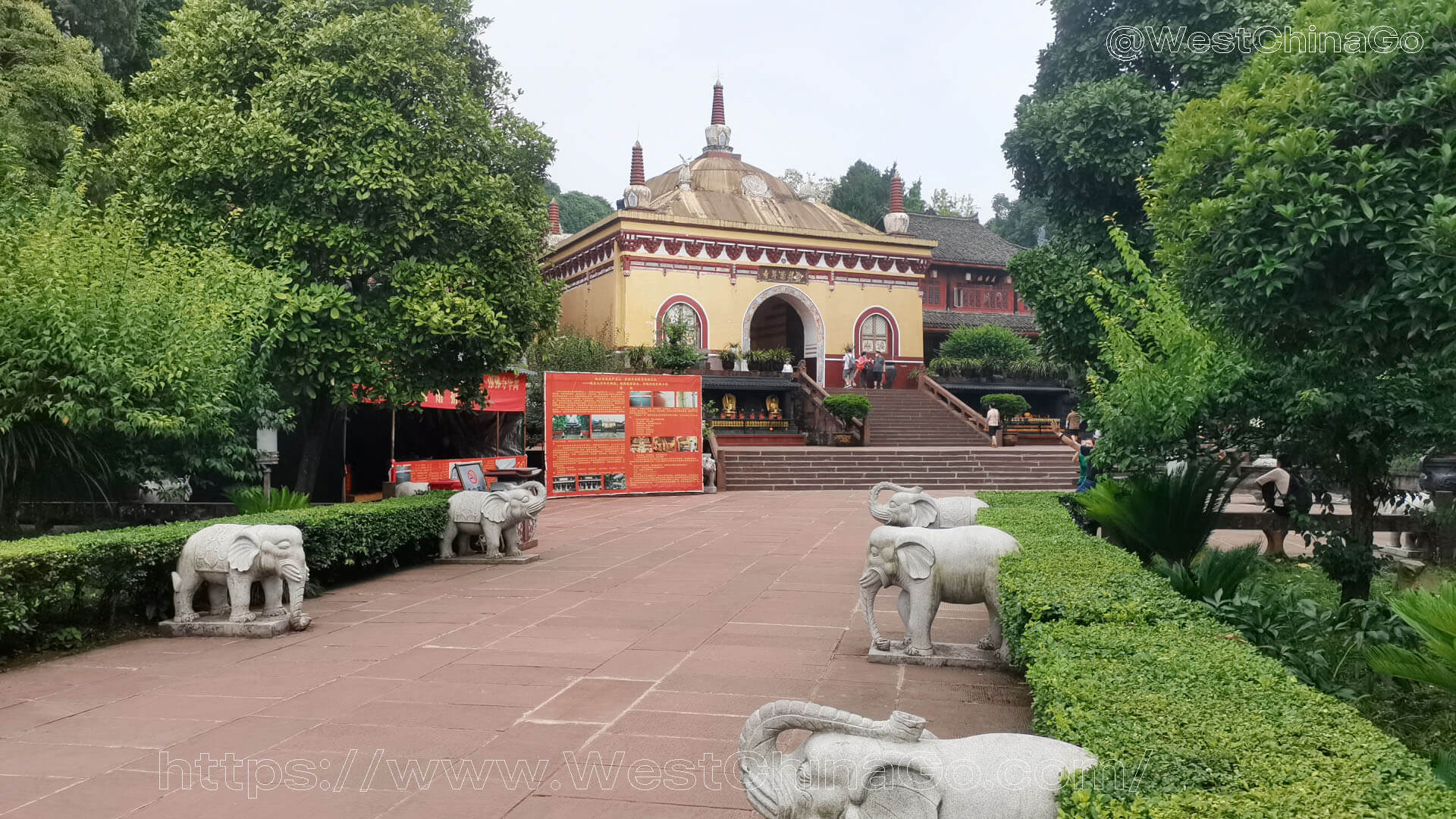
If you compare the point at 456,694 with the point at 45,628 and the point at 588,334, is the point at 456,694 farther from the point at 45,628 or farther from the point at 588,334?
the point at 588,334

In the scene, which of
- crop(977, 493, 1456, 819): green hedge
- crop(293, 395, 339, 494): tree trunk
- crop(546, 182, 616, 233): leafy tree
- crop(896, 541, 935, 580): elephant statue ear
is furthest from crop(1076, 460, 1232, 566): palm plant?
crop(546, 182, 616, 233): leafy tree

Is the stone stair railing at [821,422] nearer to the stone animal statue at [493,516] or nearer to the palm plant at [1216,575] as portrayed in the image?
the stone animal statue at [493,516]

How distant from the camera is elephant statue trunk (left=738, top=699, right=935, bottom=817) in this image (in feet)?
8.39

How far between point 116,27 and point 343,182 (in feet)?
28.6

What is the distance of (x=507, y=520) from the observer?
9.98 metres

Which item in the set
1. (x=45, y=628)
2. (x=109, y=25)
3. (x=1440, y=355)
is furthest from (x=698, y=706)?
(x=109, y=25)

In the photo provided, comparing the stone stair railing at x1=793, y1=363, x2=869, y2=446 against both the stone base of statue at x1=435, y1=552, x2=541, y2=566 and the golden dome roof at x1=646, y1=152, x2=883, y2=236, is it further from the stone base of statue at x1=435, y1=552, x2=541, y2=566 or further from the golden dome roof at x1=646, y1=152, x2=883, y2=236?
the stone base of statue at x1=435, y1=552, x2=541, y2=566

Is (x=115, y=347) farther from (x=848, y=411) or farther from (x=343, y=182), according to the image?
(x=848, y=411)

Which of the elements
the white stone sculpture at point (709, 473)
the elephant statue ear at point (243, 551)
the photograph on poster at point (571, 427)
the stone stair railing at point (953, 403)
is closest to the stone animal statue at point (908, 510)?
the elephant statue ear at point (243, 551)

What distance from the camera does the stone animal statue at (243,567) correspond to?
6.62 m

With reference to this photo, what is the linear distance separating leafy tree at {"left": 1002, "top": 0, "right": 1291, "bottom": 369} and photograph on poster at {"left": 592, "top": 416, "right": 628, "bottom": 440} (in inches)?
337

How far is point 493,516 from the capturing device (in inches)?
392

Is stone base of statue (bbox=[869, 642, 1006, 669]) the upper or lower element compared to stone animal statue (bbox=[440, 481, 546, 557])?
lower

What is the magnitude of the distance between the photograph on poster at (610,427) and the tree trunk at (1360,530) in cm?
1263
